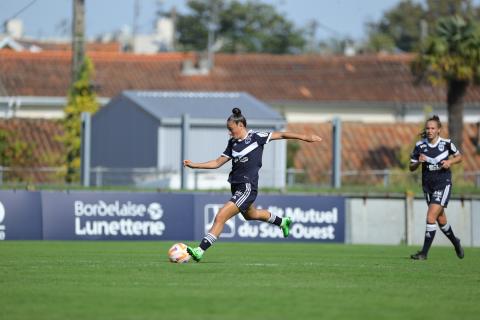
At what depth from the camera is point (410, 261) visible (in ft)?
59.2

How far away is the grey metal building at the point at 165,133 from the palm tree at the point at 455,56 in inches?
451

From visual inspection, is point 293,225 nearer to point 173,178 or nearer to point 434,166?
point 173,178

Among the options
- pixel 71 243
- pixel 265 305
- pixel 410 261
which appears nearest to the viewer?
pixel 265 305

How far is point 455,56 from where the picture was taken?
161 ft

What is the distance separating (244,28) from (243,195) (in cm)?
7662

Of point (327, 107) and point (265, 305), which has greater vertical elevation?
point (327, 107)

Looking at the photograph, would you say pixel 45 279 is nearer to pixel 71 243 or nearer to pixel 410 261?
pixel 410 261

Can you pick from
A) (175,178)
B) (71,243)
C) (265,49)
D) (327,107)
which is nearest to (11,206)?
(71,243)

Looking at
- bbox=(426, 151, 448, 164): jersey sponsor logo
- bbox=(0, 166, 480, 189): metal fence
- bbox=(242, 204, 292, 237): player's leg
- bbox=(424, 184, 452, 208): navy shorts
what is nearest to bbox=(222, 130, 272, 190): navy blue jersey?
bbox=(242, 204, 292, 237): player's leg

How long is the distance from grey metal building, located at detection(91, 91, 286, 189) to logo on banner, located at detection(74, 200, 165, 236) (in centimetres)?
821

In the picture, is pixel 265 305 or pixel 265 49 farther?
pixel 265 49

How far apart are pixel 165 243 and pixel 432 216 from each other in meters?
8.33

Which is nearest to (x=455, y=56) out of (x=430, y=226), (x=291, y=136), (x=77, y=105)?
(x=77, y=105)

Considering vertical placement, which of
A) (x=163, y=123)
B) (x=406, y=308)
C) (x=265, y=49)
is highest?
(x=265, y=49)
